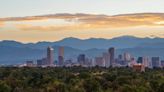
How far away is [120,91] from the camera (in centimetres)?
7825

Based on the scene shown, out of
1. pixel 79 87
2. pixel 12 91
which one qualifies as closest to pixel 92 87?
pixel 79 87

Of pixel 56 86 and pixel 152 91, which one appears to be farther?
pixel 56 86

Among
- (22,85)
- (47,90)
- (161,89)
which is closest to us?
(161,89)

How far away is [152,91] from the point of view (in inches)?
3066

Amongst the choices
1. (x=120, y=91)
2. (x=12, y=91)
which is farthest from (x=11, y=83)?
(x=120, y=91)

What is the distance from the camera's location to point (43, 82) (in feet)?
339

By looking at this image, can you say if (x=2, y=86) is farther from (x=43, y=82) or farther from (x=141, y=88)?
(x=141, y=88)

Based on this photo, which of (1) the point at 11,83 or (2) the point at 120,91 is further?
(1) the point at 11,83

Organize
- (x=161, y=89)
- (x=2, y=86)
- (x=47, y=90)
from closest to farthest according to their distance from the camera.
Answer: (x=161, y=89)
(x=47, y=90)
(x=2, y=86)

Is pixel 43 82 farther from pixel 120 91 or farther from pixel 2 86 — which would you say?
pixel 120 91

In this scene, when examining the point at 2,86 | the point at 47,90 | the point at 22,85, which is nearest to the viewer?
the point at 47,90

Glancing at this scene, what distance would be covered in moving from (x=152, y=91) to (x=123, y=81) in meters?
23.7

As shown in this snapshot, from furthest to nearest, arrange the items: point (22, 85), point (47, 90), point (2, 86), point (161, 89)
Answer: point (22, 85) < point (2, 86) < point (47, 90) < point (161, 89)

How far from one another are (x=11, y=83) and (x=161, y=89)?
35.8 meters
